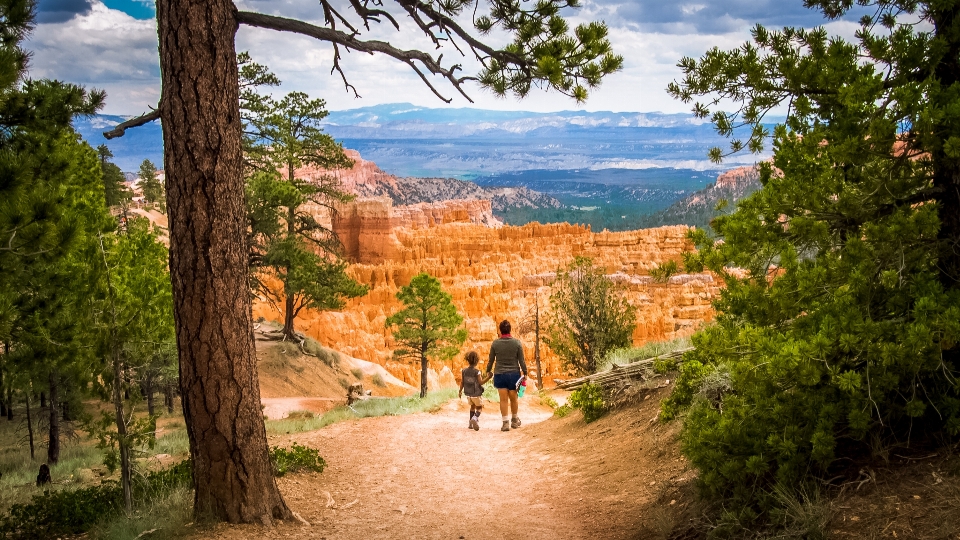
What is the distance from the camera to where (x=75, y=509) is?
6.62 m

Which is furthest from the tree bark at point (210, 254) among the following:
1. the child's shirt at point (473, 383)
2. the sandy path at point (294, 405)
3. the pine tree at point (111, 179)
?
the pine tree at point (111, 179)

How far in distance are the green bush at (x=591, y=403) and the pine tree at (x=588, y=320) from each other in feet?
33.5

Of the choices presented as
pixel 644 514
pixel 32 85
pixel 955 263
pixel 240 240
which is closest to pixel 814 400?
pixel 955 263

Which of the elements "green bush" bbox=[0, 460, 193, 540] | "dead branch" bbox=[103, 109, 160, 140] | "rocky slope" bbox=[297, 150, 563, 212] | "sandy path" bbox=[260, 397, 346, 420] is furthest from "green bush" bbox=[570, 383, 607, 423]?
"rocky slope" bbox=[297, 150, 563, 212]

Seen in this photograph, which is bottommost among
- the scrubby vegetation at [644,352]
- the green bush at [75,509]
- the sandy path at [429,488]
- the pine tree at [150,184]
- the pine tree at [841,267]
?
the sandy path at [429,488]

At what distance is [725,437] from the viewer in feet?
14.1

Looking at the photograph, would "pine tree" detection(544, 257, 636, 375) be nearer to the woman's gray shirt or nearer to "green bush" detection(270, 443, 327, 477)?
the woman's gray shirt

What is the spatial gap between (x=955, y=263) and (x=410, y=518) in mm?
4637

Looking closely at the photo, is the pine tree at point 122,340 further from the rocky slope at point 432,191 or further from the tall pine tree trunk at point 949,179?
the rocky slope at point 432,191

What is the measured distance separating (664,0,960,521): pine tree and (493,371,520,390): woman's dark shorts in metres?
5.91

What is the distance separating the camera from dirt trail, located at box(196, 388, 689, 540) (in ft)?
18.6

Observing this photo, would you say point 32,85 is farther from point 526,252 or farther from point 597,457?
point 526,252

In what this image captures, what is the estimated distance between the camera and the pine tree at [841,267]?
3.60 meters

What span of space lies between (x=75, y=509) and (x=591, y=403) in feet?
20.8
